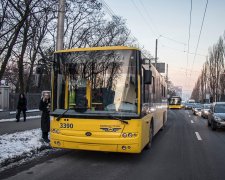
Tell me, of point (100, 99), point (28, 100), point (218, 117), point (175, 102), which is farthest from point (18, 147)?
point (175, 102)

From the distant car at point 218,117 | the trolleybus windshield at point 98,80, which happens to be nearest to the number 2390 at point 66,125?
the trolleybus windshield at point 98,80

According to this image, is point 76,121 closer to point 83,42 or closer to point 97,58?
point 97,58

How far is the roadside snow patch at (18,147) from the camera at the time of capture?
8.74 m

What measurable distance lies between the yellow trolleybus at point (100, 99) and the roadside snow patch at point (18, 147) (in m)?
0.98

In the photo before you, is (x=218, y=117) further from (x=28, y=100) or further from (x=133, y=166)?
(x=28, y=100)

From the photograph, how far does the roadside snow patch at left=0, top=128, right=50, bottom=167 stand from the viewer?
8.74m

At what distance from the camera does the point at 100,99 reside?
8961 millimetres

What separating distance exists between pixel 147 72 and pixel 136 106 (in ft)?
3.11

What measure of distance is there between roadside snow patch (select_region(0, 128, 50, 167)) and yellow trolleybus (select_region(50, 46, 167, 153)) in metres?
0.98

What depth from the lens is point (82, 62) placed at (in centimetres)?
933

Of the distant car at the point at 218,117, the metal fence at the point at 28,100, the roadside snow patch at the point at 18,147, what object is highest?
the metal fence at the point at 28,100

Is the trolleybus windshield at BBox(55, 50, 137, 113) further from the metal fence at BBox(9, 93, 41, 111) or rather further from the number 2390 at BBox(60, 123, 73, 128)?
the metal fence at BBox(9, 93, 41, 111)

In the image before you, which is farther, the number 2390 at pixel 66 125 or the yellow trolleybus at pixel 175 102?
the yellow trolleybus at pixel 175 102

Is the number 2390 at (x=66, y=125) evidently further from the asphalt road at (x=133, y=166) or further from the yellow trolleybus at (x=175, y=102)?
the yellow trolleybus at (x=175, y=102)
